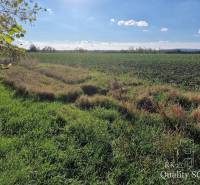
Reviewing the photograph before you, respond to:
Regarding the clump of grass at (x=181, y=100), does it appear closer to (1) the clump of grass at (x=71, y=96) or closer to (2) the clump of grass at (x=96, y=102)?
(2) the clump of grass at (x=96, y=102)

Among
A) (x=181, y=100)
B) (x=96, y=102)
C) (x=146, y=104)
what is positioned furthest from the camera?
(x=181, y=100)

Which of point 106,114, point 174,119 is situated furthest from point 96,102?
point 174,119

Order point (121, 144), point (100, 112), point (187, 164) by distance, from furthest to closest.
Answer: point (100, 112) < point (121, 144) < point (187, 164)

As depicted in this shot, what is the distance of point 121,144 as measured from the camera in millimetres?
5707

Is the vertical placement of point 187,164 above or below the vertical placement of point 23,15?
below

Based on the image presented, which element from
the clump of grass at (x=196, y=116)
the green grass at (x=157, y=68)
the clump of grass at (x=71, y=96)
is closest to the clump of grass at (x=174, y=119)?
the clump of grass at (x=196, y=116)

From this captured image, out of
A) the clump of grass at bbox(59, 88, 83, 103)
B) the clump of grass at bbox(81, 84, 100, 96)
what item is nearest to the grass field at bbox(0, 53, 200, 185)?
the clump of grass at bbox(59, 88, 83, 103)

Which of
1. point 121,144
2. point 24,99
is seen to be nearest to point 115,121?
point 121,144

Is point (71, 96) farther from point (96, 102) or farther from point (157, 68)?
point (157, 68)

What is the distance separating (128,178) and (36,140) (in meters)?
2.49

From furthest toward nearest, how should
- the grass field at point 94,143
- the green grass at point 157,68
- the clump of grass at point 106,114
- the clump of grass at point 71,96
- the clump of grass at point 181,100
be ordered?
the green grass at point 157,68 < the clump of grass at point 71,96 < the clump of grass at point 181,100 < the clump of grass at point 106,114 < the grass field at point 94,143

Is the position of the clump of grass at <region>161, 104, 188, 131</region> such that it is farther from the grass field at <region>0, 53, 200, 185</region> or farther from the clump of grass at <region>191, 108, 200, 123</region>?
the clump of grass at <region>191, 108, 200, 123</region>

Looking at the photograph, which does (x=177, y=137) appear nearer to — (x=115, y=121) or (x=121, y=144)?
(x=121, y=144)

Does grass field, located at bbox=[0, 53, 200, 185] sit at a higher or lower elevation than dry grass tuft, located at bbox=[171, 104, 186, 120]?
lower
